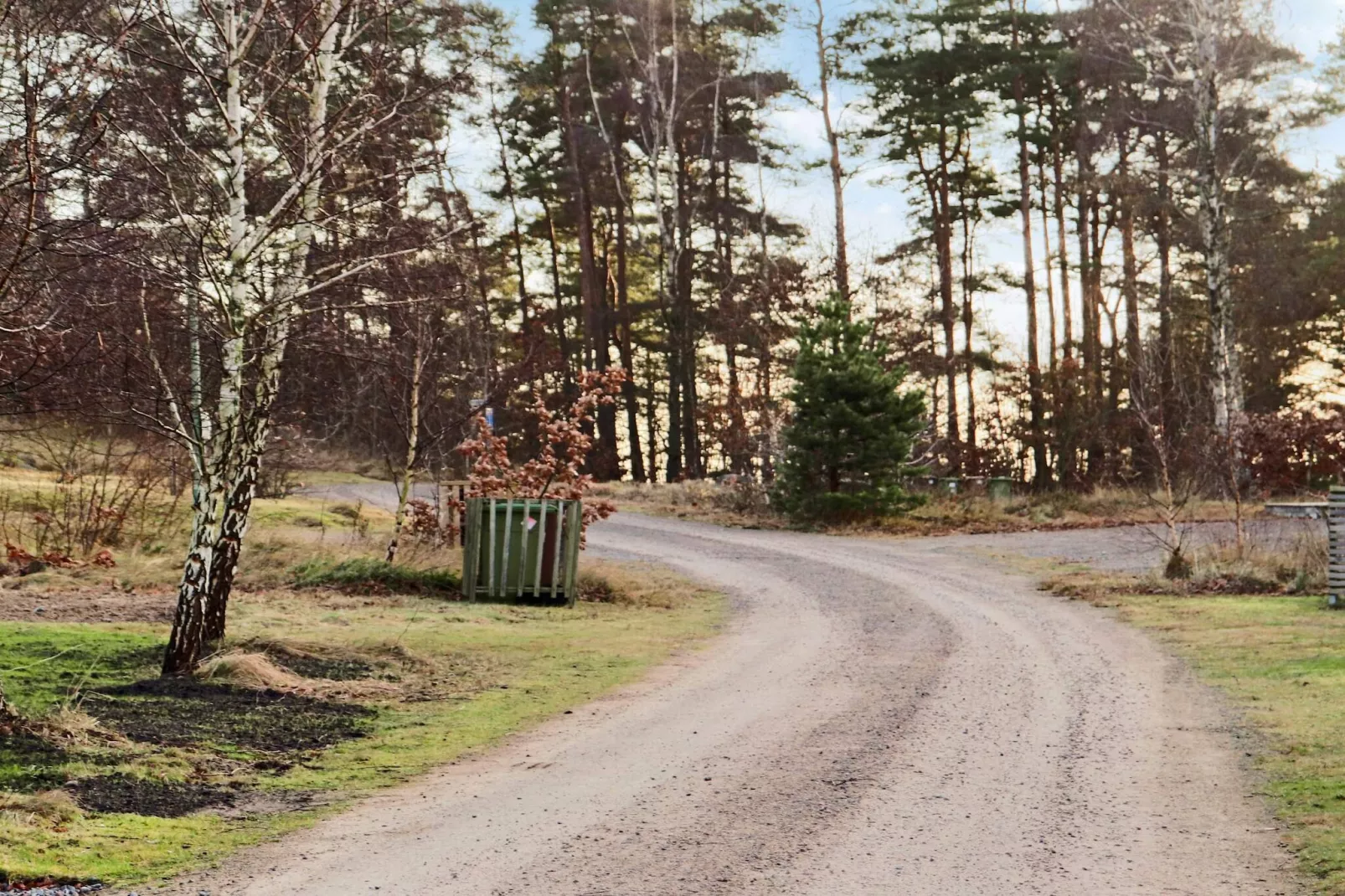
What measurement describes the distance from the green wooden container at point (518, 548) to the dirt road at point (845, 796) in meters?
3.88

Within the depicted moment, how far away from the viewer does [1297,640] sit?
10.6 m

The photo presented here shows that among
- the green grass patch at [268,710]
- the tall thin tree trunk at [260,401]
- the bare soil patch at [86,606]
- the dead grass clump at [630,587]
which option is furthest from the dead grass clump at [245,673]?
the dead grass clump at [630,587]

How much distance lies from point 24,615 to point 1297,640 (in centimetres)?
1160

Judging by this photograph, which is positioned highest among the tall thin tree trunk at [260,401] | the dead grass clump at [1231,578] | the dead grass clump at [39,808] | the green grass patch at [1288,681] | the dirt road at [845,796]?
the tall thin tree trunk at [260,401]

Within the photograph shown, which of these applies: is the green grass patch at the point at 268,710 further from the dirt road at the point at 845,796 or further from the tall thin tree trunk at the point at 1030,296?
the tall thin tree trunk at the point at 1030,296

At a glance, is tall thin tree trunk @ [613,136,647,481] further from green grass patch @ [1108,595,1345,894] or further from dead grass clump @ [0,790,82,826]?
dead grass clump @ [0,790,82,826]

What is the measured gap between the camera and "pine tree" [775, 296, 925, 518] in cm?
2305

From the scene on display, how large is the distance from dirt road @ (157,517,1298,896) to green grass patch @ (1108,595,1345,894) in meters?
0.18

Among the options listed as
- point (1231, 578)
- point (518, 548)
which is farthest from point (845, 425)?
point (518, 548)

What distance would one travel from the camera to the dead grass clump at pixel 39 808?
516cm

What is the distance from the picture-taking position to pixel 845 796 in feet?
19.5

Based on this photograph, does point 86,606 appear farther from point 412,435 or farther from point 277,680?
point 412,435

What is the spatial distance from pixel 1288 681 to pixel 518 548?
8414mm

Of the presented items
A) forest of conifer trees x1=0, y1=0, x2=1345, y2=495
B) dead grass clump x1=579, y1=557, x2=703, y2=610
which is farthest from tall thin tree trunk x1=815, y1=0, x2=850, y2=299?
dead grass clump x1=579, y1=557, x2=703, y2=610
